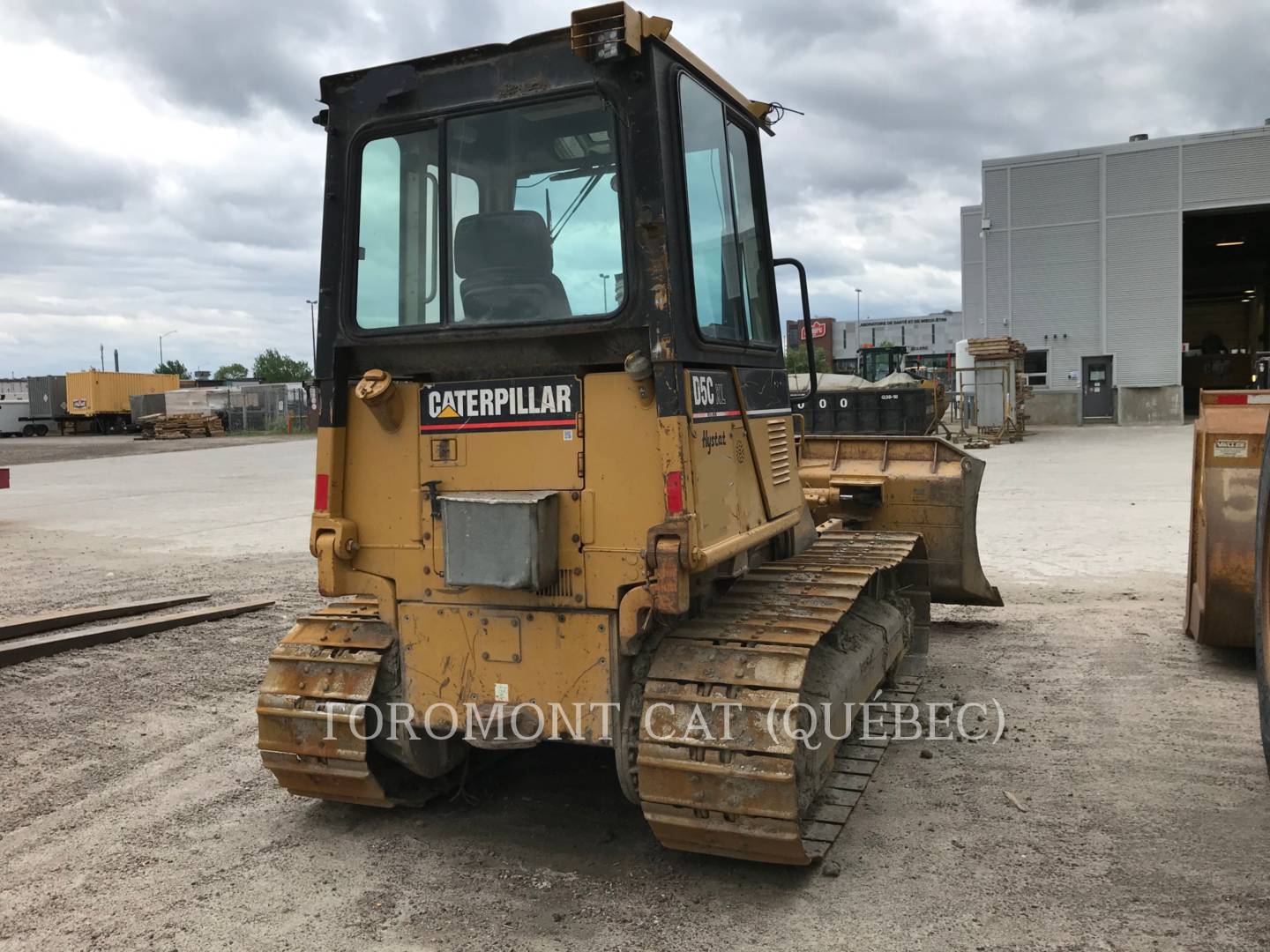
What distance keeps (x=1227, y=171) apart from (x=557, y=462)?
35.0 m

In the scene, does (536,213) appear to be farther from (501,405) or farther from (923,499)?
(923,499)

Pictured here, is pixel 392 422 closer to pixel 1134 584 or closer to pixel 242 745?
pixel 242 745

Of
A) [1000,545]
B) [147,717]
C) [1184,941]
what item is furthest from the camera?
[1000,545]

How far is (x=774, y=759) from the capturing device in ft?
11.4

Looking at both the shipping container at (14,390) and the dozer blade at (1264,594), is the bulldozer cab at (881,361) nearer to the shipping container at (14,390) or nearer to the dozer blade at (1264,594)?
the dozer blade at (1264,594)

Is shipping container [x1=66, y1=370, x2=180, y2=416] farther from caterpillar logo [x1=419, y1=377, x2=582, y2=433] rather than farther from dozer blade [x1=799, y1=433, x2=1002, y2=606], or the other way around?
caterpillar logo [x1=419, y1=377, x2=582, y2=433]

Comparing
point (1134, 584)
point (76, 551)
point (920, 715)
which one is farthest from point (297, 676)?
point (76, 551)

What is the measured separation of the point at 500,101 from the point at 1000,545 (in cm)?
867

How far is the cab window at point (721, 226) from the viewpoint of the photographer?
13.4ft

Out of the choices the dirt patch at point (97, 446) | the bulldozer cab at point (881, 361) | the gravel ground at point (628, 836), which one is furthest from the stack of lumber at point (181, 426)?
the gravel ground at point (628, 836)

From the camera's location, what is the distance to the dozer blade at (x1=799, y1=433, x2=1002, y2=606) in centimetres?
719

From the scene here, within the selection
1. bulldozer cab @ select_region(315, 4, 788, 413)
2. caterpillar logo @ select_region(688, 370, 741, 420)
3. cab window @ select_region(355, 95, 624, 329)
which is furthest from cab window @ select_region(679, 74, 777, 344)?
cab window @ select_region(355, 95, 624, 329)

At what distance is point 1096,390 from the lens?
34.1 m

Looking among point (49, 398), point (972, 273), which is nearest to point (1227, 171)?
point (972, 273)
